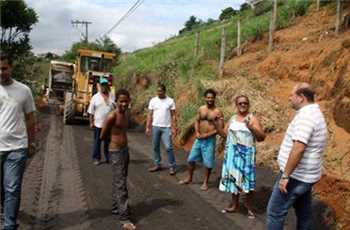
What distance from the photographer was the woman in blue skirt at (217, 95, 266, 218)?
7137mm

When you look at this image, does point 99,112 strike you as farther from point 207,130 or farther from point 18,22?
point 18,22

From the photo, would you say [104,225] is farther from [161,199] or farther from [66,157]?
[66,157]

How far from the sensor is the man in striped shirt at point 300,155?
198 inches

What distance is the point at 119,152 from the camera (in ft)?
22.5

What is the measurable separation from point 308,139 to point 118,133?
2802mm

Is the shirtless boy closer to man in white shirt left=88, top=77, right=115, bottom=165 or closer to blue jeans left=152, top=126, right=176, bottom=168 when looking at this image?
blue jeans left=152, top=126, right=176, bottom=168

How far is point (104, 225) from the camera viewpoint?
6562mm

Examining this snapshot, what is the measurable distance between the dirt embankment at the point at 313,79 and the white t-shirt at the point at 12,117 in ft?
13.4

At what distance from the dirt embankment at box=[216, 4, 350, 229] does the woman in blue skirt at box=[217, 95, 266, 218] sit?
120 cm

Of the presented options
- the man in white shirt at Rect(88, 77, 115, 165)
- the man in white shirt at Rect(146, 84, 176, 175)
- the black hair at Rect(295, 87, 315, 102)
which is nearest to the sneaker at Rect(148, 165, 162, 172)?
the man in white shirt at Rect(146, 84, 176, 175)

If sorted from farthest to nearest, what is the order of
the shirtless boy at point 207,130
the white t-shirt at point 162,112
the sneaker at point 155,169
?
the sneaker at point 155,169 → the white t-shirt at point 162,112 → the shirtless boy at point 207,130

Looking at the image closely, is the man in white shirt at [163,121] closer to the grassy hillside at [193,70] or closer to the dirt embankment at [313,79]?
the dirt embankment at [313,79]

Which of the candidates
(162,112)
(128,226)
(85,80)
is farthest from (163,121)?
(85,80)

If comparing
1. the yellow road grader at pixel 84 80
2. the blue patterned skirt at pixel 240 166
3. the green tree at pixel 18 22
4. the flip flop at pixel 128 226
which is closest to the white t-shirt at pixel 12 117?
the flip flop at pixel 128 226
